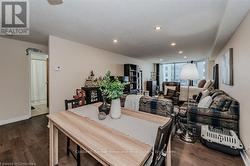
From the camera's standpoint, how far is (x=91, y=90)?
3822mm

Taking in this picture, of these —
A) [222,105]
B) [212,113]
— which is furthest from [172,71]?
[212,113]

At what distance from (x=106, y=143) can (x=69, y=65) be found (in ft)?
10.3

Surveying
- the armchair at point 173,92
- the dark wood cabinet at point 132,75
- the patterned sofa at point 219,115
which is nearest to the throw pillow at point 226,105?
the patterned sofa at point 219,115

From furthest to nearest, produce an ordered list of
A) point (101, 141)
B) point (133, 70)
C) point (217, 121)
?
1. point (133, 70)
2. point (217, 121)
3. point (101, 141)

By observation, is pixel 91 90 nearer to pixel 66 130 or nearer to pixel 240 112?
pixel 66 130

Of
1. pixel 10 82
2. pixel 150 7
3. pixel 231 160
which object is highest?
pixel 150 7

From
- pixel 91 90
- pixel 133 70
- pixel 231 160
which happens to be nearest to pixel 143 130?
pixel 231 160

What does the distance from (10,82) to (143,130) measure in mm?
3978

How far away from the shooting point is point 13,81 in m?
3.45

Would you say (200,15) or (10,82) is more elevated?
(200,15)

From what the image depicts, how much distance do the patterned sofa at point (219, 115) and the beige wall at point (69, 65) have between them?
320 cm

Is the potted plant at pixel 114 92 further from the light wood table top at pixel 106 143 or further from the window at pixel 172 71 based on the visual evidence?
the window at pixel 172 71

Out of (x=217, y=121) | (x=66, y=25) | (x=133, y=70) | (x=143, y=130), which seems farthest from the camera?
(x=133, y=70)

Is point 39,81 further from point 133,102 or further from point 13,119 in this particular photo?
point 133,102
